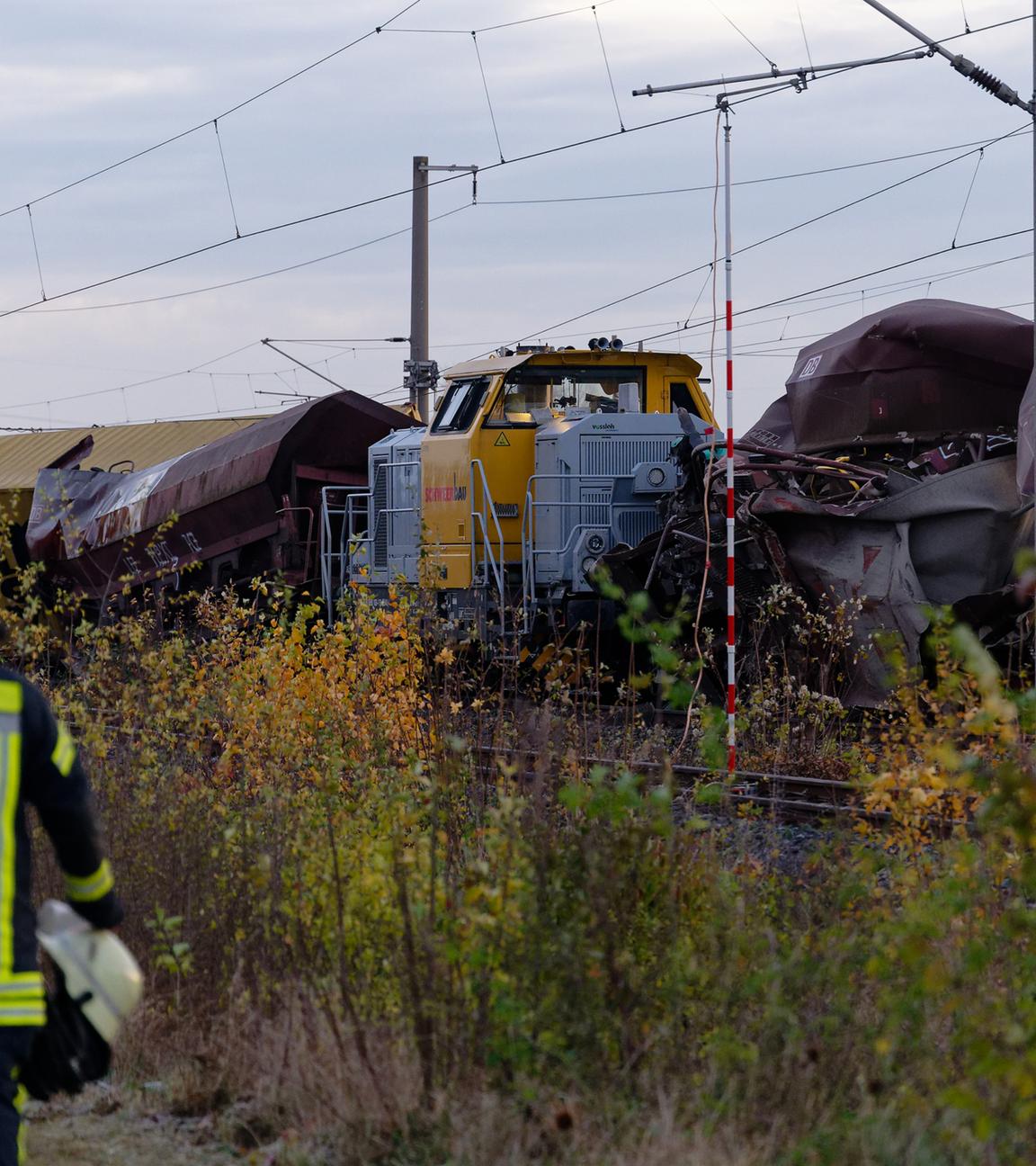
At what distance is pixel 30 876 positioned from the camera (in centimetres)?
339

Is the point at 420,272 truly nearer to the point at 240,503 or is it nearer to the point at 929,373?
the point at 240,503

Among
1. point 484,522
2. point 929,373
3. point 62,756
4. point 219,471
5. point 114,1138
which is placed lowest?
point 114,1138

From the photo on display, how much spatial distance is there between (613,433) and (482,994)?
11.0m

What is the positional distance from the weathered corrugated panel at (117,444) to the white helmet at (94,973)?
4443 centimetres

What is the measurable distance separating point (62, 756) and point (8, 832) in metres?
0.21

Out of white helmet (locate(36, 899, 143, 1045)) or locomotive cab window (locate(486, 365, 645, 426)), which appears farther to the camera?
locomotive cab window (locate(486, 365, 645, 426))

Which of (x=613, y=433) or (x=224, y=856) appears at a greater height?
(x=613, y=433)

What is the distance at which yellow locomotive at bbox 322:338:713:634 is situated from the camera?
47.3 feet

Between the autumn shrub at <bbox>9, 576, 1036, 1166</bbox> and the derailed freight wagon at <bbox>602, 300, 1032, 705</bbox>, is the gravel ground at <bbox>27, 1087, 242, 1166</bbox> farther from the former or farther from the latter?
the derailed freight wagon at <bbox>602, 300, 1032, 705</bbox>

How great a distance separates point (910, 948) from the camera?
10.6 feet

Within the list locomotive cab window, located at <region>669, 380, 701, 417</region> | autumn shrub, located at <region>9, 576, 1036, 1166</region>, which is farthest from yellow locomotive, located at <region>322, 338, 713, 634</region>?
autumn shrub, located at <region>9, 576, 1036, 1166</region>

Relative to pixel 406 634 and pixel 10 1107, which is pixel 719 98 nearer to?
pixel 406 634

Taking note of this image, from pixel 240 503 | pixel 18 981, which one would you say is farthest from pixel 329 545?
pixel 18 981

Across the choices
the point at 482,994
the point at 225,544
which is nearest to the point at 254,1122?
the point at 482,994
